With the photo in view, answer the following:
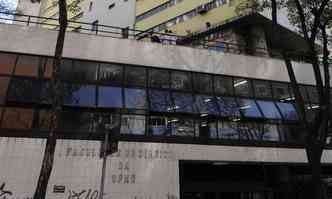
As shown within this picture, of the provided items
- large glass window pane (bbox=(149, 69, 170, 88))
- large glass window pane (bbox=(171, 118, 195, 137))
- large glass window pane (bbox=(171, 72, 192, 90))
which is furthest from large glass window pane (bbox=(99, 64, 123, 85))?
large glass window pane (bbox=(171, 118, 195, 137))

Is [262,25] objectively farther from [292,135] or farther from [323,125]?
[323,125]

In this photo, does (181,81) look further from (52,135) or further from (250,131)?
(52,135)

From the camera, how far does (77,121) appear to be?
1116 centimetres

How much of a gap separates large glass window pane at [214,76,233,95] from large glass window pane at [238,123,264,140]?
5.23ft

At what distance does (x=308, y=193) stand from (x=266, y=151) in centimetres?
277

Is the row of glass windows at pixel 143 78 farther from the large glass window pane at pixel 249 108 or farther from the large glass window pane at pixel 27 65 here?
the large glass window pane at pixel 249 108

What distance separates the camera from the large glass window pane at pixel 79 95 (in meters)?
11.4

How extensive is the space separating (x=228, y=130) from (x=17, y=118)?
7.87m

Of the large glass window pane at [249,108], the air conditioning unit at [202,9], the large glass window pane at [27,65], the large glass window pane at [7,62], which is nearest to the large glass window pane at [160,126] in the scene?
the large glass window pane at [249,108]

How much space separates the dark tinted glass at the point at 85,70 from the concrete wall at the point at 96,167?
2.69m

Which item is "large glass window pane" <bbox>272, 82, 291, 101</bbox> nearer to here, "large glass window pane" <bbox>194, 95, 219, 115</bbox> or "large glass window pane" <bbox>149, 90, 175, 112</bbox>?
"large glass window pane" <bbox>194, 95, 219, 115</bbox>

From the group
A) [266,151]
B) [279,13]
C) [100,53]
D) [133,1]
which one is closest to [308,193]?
[266,151]

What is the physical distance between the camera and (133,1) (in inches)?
1268

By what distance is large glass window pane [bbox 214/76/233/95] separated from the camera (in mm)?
13664
